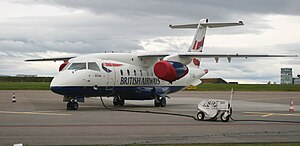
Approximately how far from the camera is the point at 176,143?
12.8 metres

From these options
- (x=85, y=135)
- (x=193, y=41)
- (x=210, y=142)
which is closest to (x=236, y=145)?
(x=210, y=142)

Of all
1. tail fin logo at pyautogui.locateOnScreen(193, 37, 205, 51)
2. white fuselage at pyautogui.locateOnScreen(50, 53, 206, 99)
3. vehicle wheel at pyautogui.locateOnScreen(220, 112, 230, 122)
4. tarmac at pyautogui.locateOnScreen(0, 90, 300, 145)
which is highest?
tail fin logo at pyautogui.locateOnScreen(193, 37, 205, 51)

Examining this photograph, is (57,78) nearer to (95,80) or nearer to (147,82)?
(95,80)

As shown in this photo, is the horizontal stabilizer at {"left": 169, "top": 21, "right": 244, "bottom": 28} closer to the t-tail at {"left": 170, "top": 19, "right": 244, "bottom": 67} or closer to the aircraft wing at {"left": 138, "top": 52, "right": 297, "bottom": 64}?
the t-tail at {"left": 170, "top": 19, "right": 244, "bottom": 67}

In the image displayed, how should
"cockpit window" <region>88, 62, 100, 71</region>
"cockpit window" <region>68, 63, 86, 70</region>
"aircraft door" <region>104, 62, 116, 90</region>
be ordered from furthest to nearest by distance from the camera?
1. "aircraft door" <region>104, 62, 116, 90</region>
2. "cockpit window" <region>88, 62, 100, 71</region>
3. "cockpit window" <region>68, 63, 86, 70</region>

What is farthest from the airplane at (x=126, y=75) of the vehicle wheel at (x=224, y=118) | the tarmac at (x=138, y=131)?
the vehicle wheel at (x=224, y=118)

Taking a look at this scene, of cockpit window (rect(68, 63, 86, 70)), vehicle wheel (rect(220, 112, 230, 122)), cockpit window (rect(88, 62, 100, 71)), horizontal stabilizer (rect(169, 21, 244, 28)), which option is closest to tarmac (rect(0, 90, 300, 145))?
vehicle wheel (rect(220, 112, 230, 122))

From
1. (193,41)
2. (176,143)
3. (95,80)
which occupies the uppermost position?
(193,41)

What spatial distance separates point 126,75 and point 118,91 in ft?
3.45

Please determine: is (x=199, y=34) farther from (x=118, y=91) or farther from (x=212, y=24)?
(x=118, y=91)

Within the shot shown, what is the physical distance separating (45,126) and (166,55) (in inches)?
565

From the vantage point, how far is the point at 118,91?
28.2 meters

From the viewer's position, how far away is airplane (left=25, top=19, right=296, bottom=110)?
25406mm

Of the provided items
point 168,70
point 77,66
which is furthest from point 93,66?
point 168,70
